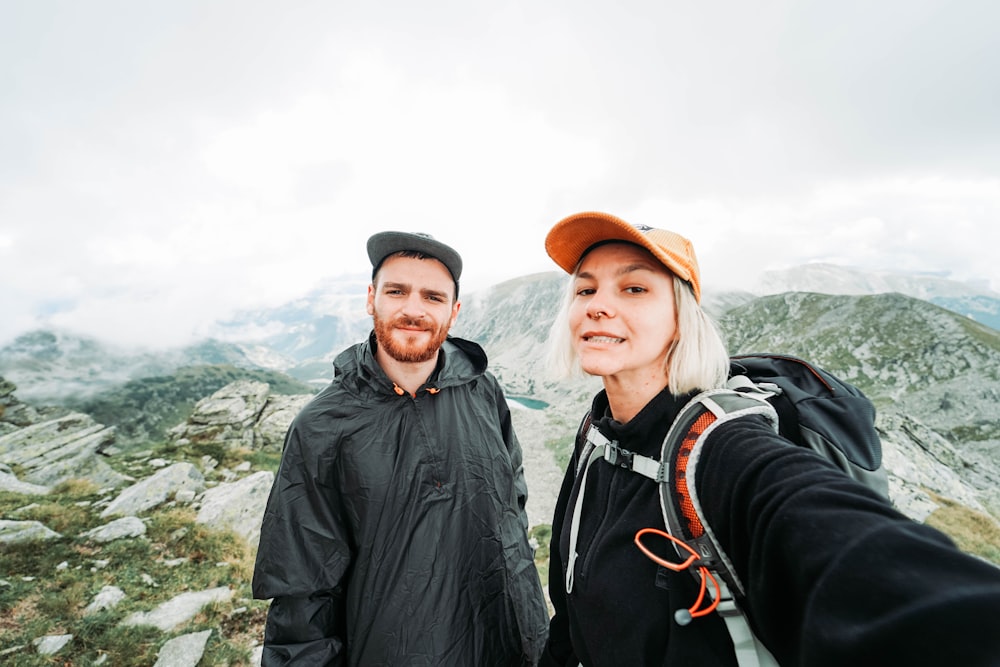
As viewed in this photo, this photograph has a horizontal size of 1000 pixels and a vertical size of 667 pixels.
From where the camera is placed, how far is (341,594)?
11.8 feet

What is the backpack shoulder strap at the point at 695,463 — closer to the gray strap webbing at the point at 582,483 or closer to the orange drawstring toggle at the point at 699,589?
the orange drawstring toggle at the point at 699,589

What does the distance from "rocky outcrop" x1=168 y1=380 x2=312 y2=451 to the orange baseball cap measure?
1111 inches

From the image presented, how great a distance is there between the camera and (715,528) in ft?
6.31

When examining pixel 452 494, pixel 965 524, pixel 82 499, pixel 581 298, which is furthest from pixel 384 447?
pixel 965 524

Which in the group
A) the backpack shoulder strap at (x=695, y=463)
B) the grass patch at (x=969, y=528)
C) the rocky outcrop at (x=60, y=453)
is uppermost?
the backpack shoulder strap at (x=695, y=463)

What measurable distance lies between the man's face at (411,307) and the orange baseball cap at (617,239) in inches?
60.9

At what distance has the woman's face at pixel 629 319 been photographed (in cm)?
263

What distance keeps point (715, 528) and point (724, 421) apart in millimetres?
547

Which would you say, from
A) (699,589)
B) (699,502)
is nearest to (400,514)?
(699,589)

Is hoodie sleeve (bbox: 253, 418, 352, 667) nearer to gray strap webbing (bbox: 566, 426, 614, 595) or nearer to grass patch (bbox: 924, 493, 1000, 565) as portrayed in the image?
gray strap webbing (bbox: 566, 426, 614, 595)

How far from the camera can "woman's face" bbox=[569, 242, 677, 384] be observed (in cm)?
263

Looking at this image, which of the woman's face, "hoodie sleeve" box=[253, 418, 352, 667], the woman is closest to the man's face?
"hoodie sleeve" box=[253, 418, 352, 667]

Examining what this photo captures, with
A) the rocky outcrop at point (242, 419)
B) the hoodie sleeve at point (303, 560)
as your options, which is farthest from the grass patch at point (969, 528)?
the rocky outcrop at point (242, 419)

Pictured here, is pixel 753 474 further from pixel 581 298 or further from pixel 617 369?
pixel 581 298
